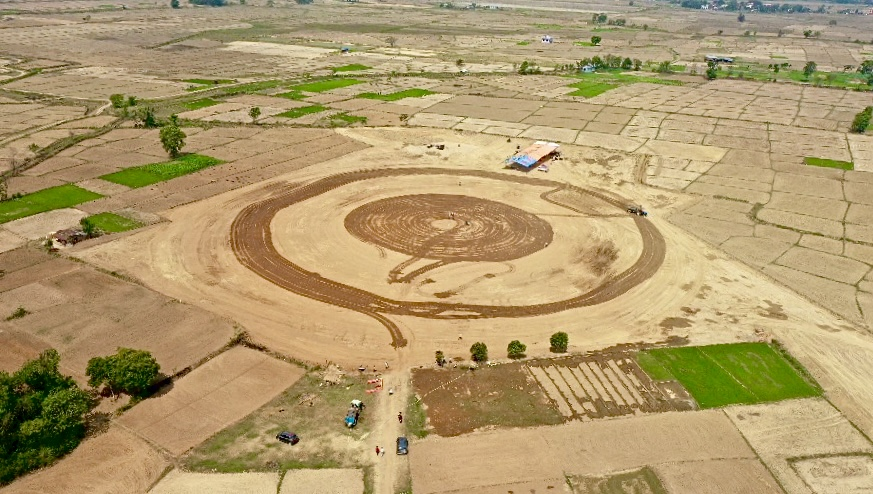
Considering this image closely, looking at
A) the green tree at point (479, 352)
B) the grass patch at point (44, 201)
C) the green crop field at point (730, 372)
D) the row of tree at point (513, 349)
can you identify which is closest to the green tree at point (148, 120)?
the grass patch at point (44, 201)

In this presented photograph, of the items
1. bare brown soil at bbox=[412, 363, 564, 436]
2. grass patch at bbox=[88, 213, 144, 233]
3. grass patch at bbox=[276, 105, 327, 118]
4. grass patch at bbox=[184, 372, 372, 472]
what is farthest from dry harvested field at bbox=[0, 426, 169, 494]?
grass patch at bbox=[276, 105, 327, 118]

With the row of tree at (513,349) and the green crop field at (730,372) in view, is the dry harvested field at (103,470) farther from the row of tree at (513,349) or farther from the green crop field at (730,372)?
the green crop field at (730,372)

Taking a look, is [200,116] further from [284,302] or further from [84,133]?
[284,302]

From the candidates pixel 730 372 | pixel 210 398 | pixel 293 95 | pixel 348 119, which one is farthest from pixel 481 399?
pixel 293 95

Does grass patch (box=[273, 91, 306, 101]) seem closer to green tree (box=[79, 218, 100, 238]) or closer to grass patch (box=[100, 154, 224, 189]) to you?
grass patch (box=[100, 154, 224, 189])

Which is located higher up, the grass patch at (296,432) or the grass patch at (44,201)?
the grass patch at (44,201)

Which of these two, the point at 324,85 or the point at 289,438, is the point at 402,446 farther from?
the point at 324,85
